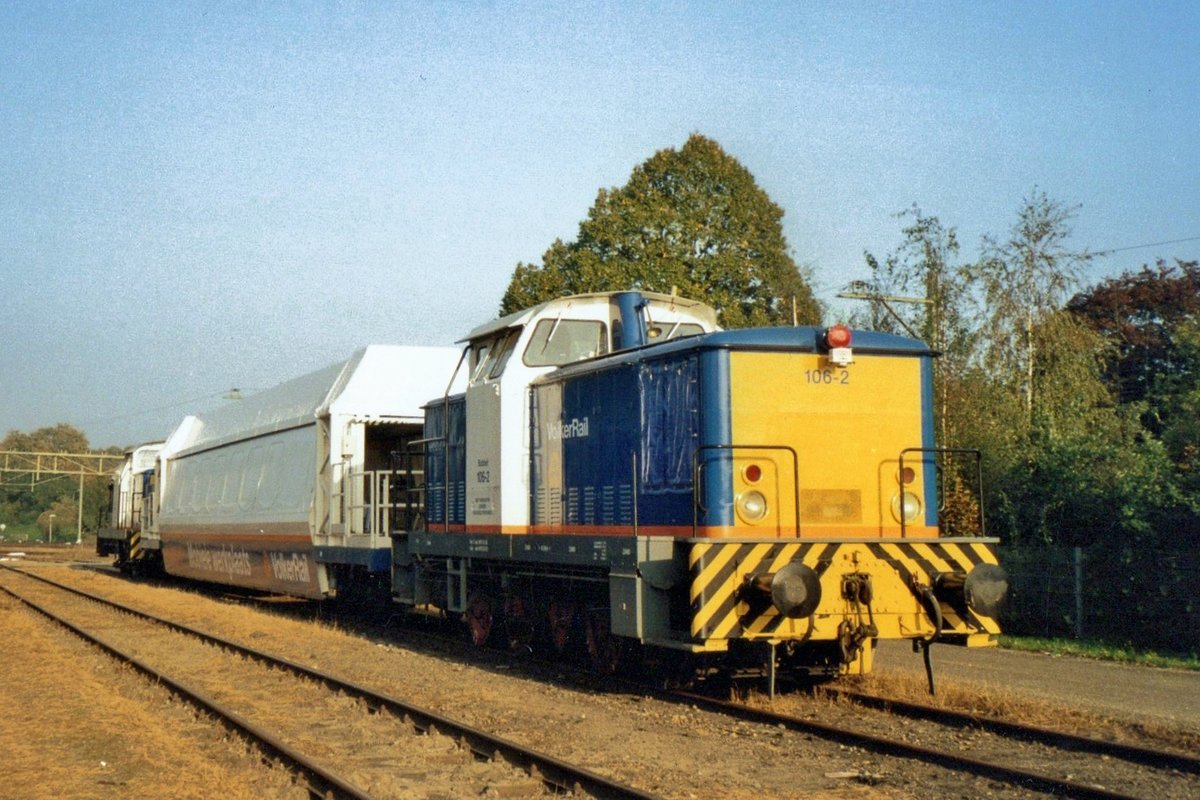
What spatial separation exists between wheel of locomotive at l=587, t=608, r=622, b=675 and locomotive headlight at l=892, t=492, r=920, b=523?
2.75 meters

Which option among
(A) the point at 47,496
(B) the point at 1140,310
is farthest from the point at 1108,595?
(A) the point at 47,496

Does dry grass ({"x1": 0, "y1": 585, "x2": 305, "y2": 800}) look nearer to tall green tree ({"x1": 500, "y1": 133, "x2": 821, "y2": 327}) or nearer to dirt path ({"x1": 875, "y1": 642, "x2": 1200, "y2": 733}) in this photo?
dirt path ({"x1": 875, "y1": 642, "x2": 1200, "y2": 733})

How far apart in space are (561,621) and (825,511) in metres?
3.34

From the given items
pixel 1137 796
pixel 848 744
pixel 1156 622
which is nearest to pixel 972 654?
pixel 1156 622

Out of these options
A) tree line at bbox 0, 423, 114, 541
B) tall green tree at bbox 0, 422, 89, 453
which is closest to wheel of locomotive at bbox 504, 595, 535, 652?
tree line at bbox 0, 423, 114, 541

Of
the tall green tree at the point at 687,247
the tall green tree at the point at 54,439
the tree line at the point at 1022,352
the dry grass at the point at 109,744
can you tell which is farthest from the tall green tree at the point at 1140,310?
the tall green tree at the point at 54,439

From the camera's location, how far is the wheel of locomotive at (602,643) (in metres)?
11.4

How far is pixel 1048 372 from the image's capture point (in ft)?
67.6

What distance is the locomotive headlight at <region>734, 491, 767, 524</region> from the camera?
32.5ft

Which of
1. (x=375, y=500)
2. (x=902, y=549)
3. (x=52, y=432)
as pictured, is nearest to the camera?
(x=902, y=549)

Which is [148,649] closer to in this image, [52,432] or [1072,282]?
[1072,282]

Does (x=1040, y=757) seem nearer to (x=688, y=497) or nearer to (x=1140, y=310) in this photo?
(x=688, y=497)

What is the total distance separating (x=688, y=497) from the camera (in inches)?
401

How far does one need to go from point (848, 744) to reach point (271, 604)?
17.0 metres
